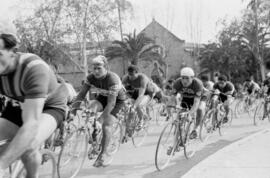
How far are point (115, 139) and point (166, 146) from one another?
1140 millimetres

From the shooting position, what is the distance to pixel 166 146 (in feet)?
23.2

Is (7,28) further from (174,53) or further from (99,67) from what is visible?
(174,53)

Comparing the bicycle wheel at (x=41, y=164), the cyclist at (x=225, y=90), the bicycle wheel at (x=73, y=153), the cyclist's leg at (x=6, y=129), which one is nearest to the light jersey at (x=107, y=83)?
the bicycle wheel at (x=73, y=153)

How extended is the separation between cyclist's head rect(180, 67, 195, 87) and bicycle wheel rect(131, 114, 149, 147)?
1995 millimetres

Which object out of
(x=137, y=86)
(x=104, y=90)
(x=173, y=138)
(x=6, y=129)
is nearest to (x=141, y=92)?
(x=137, y=86)

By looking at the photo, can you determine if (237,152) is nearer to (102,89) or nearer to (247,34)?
(102,89)

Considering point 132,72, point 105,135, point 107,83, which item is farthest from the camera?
point 132,72

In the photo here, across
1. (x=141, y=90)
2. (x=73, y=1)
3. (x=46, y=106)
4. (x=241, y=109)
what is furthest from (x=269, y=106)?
(x=73, y=1)

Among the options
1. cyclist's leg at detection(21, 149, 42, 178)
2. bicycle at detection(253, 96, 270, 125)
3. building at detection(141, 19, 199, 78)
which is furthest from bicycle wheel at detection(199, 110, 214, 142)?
building at detection(141, 19, 199, 78)

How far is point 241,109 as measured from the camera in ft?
54.3

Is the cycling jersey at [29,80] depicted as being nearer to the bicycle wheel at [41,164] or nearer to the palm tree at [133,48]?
the bicycle wheel at [41,164]

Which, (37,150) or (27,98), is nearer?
(27,98)

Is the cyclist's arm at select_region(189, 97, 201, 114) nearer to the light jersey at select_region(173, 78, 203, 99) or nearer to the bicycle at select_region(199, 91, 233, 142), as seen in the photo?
the light jersey at select_region(173, 78, 203, 99)

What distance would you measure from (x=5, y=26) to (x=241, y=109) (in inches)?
580
